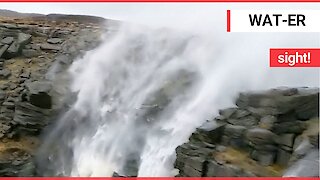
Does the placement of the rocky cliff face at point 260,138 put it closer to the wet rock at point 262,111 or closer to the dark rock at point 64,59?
the wet rock at point 262,111

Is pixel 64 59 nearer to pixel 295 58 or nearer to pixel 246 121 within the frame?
pixel 246 121

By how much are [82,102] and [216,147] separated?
12.9 m

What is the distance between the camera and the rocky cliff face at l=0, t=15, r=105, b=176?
27953mm

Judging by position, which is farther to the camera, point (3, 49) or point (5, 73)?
point (3, 49)

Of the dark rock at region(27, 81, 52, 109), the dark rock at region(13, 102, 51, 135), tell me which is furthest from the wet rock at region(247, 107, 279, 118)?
the dark rock at region(13, 102, 51, 135)

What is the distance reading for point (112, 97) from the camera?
29.6m

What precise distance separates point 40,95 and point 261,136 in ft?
50.5

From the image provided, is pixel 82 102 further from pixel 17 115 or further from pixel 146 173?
pixel 146 173

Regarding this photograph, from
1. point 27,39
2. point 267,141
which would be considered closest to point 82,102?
point 27,39

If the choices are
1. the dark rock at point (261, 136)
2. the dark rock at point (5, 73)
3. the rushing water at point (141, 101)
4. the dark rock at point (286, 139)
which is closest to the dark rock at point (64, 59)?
the rushing water at point (141, 101)

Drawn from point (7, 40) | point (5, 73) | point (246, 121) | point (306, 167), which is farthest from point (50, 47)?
point (306, 167)

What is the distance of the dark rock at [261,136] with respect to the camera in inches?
700

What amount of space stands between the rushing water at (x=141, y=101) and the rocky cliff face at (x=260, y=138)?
2.70m

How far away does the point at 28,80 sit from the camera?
33.0 metres
